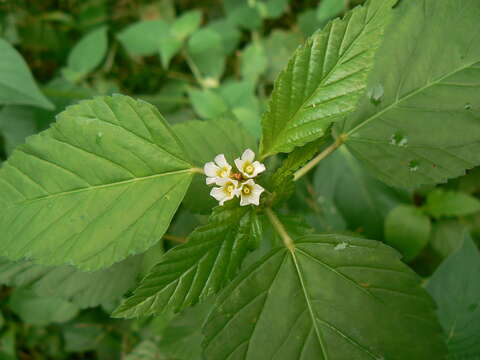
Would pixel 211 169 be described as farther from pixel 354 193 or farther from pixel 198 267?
pixel 354 193

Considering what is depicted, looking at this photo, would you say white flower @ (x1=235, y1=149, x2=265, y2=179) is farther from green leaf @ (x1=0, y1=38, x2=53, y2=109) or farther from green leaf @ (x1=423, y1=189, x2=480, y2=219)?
green leaf @ (x1=423, y1=189, x2=480, y2=219)

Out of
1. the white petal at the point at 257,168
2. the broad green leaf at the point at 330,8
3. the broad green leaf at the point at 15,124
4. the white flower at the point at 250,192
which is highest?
the broad green leaf at the point at 15,124

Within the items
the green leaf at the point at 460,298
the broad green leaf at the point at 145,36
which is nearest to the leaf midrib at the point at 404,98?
the green leaf at the point at 460,298

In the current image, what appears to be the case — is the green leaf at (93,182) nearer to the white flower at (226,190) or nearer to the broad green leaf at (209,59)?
the white flower at (226,190)

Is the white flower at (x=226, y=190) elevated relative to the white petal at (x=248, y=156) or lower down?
lower down

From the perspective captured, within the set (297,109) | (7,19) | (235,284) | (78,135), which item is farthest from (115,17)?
(235,284)

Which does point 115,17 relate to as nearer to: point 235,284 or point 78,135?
point 78,135
